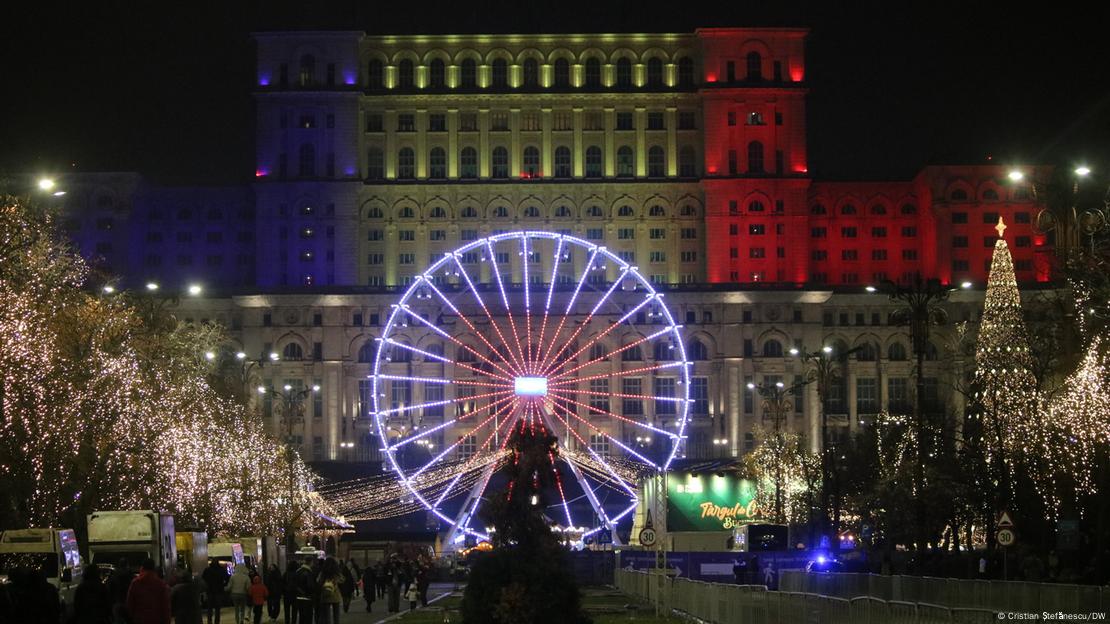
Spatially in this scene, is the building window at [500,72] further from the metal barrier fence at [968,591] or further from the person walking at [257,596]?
the metal barrier fence at [968,591]

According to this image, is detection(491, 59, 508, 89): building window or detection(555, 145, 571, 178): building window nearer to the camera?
detection(555, 145, 571, 178): building window

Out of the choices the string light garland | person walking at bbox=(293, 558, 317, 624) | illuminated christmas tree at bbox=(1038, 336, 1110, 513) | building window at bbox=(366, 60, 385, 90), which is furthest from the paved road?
building window at bbox=(366, 60, 385, 90)

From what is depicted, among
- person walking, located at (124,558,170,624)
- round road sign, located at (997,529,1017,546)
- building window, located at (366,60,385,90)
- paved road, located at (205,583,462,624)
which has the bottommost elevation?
paved road, located at (205,583,462,624)

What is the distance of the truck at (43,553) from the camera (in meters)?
50.8

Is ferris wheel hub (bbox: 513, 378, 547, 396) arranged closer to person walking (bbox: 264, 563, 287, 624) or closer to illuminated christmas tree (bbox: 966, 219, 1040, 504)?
illuminated christmas tree (bbox: 966, 219, 1040, 504)

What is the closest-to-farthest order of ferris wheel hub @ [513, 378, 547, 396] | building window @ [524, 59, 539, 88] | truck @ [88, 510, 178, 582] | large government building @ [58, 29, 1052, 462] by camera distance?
truck @ [88, 510, 178, 582], ferris wheel hub @ [513, 378, 547, 396], large government building @ [58, 29, 1052, 462], building window @ [524, 59, 539, 88]

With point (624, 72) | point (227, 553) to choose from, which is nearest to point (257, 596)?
point (227, 553)

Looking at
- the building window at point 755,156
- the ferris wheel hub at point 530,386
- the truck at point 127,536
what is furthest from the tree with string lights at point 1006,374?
the building window at point 755,156

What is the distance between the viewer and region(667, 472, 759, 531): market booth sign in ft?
364

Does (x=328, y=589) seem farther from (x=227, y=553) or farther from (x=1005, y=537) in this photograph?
(x=227, y=553)

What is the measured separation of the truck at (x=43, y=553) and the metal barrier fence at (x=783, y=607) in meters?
15.7

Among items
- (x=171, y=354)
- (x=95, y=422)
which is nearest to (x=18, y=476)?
(x=95, y=422)

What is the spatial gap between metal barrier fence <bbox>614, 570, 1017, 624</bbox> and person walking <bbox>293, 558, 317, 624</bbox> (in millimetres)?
9338

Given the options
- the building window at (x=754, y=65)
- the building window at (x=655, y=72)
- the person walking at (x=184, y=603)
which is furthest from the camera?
the building window at (x=655, y=72)
